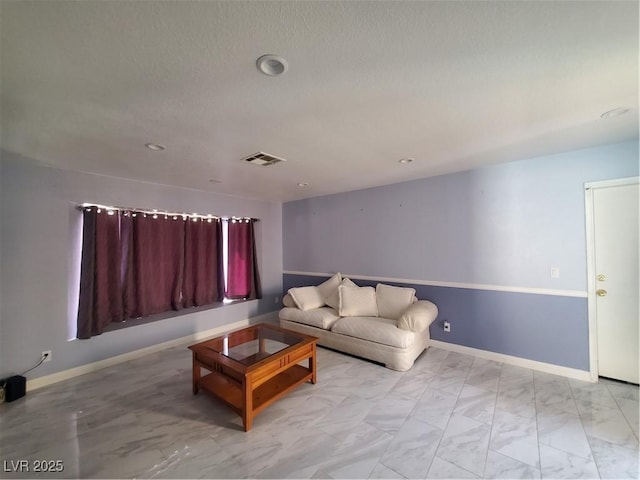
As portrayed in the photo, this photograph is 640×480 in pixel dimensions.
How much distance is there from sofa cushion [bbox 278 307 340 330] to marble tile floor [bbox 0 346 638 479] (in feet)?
2.55

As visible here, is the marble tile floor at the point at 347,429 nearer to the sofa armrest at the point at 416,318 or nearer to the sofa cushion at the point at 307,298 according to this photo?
the sofa armrest at the point at 416,318

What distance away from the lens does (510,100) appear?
5.39 feet

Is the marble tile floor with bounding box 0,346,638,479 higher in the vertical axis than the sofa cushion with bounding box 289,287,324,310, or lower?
lower

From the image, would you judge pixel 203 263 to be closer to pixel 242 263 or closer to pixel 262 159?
pixel 242 263

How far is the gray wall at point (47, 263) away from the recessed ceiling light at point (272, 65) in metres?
2.90

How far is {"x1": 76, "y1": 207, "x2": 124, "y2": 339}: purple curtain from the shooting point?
2854 mm

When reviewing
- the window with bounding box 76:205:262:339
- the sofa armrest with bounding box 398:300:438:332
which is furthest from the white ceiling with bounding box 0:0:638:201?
the sofa armrest with bounding box 398:300:438:332

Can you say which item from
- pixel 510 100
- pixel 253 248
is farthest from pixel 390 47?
pixel 253 248

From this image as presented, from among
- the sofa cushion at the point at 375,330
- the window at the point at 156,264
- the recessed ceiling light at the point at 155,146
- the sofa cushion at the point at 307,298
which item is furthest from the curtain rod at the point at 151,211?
the sofa cushion at the point at 375,330

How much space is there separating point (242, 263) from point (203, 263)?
0.71m

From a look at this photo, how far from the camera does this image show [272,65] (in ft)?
4.18

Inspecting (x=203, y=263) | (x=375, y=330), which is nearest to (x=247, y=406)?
(x=375, y=330)

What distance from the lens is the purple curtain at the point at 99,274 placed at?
9.36 ft

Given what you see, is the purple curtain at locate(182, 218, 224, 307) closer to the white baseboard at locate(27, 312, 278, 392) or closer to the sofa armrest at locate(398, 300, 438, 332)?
the white baseboard at locate(27, 312, 278, 392)
